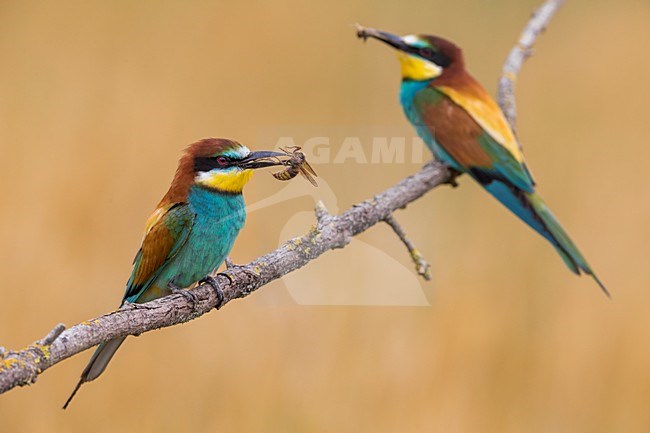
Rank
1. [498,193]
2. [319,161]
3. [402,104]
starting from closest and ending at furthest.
Result: [319,161]
[498,193]
[402,104]

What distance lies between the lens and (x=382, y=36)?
164 centimetres

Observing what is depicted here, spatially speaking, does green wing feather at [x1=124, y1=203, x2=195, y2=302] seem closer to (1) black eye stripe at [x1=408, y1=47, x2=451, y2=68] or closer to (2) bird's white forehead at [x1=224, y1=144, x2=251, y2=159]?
(2) bird's white forehead at [x1=224, y1=144, x2=251, y2=159]

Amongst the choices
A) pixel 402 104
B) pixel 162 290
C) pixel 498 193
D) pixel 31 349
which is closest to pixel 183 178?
pixel 162 290

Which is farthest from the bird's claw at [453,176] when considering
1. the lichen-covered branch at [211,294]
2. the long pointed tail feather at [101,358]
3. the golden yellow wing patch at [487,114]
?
the long pointed tail feather at [101,358]

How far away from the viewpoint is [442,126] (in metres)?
2.16

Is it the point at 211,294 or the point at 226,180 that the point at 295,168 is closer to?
the point at 226,180

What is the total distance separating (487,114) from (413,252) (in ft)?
2.17

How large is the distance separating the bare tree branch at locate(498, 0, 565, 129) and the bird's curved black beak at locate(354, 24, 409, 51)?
1.26 feet

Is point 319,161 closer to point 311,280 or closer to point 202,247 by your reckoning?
Answer: point 202,247

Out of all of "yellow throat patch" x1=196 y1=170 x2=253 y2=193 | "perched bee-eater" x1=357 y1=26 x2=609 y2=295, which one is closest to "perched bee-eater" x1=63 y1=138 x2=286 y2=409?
"yellow throat patch" x1=196 y1=170 x2=253 y2=193

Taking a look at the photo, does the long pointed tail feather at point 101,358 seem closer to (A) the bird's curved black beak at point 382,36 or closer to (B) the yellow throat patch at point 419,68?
(A) the bird's curved black beak at point 382,36

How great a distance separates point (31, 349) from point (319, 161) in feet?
1.29

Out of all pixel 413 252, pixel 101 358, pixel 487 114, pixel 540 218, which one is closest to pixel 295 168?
pixel 101 358

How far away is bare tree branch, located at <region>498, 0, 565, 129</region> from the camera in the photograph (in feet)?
7.16
